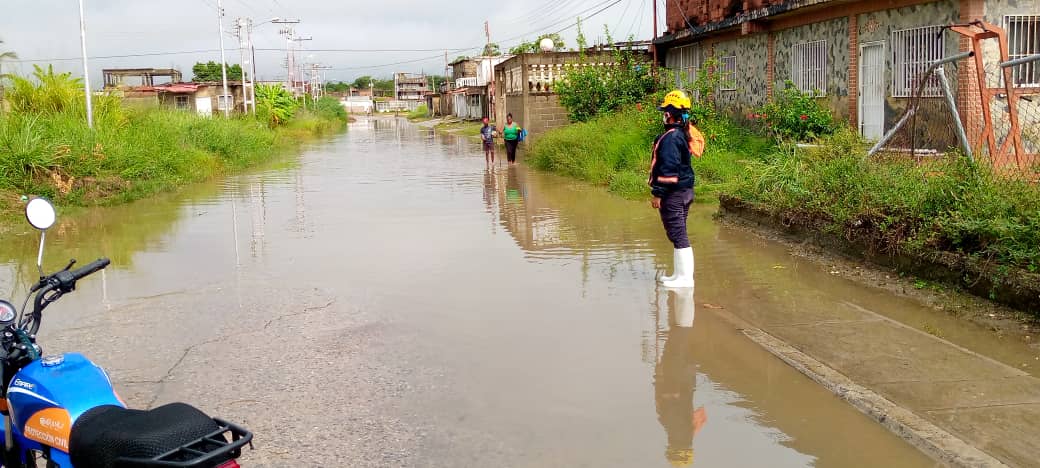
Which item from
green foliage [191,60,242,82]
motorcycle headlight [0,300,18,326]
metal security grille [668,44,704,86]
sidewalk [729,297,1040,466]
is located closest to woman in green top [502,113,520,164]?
metal security grille [668,44,704,86]

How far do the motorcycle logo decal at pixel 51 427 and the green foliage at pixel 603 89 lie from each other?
20.7 m

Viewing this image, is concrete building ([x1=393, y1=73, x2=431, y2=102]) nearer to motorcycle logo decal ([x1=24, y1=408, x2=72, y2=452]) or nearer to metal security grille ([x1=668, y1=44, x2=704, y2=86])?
metal security grille ([x1=668, y1=44, x2=704, y2=86])

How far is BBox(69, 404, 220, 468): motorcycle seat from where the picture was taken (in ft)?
9.91

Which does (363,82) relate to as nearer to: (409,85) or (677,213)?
(409,85)

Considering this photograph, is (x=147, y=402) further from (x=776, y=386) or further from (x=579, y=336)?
(x=776, y=386)

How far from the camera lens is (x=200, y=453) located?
301 centimetres

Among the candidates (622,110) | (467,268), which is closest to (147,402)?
(467,268)

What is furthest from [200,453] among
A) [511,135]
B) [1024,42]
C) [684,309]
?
[511,135]

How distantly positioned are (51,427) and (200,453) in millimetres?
755

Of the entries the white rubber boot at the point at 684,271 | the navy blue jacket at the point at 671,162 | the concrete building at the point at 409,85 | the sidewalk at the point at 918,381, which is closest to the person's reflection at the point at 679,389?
the sidewalk at the point at 918,381

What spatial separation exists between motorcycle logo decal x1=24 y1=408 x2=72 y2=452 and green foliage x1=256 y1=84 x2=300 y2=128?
146ft

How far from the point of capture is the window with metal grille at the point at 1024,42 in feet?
41.6

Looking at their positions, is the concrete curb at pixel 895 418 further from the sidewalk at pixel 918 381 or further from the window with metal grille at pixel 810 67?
the window with metal grille at pixel 810 67

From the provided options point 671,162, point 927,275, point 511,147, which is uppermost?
point 671,162
